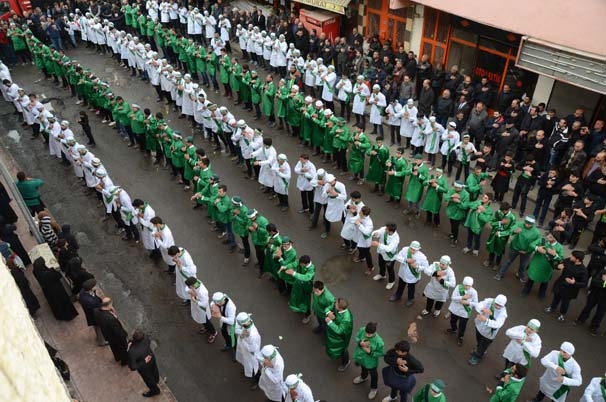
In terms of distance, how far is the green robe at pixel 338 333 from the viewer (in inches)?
293

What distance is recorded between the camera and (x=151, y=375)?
7441mm

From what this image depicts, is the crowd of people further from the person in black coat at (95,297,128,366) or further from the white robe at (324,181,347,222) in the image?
the person in black coat at (95,297,128,366)

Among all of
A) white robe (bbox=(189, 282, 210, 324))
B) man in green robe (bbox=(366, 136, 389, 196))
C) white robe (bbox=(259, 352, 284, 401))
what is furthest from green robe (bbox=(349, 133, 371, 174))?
white robe (bbox=(259, 352, 284, 401))

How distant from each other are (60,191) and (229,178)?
14.4ft

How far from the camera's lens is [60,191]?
12.8 meters

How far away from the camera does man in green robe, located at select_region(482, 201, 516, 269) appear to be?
8914mm

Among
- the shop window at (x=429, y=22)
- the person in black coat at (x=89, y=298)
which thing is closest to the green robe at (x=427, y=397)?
the person in black coat at (x=89, y=298)

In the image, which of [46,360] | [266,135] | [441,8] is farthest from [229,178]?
[46,360]

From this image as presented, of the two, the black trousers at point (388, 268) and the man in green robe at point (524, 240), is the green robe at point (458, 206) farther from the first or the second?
the black trousers at point (388, 268)

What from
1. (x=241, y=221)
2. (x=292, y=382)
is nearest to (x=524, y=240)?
(x=292, y=382)

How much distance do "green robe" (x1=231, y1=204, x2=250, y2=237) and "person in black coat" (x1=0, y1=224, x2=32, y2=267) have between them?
13.6 ft

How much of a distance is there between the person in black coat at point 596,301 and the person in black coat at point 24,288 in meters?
9.18

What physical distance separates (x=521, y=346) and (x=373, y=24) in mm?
13456

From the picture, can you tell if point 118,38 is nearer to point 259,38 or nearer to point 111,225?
point 259,38
